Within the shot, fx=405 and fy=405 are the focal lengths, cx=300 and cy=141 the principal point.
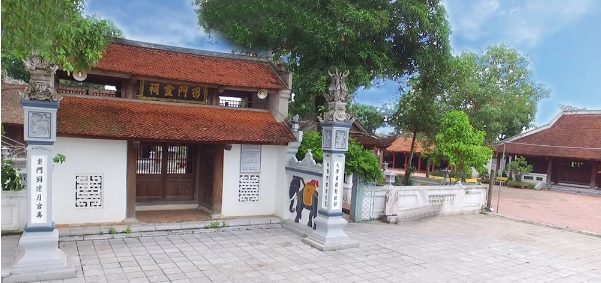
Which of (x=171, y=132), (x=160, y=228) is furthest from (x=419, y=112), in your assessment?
(x=160, y=228)

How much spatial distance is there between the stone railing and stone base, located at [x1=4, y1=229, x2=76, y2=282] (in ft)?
24.9

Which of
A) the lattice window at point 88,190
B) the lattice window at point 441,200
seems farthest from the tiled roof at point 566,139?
the lattice window at point 88,190

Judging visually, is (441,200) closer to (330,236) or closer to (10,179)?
(330,236)

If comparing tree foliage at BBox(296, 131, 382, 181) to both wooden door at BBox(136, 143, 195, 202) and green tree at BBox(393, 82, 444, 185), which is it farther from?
green tree at BBox(393, 82, 444, 185)

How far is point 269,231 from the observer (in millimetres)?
10031

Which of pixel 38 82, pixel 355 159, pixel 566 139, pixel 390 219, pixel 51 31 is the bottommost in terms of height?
pixel 390 219

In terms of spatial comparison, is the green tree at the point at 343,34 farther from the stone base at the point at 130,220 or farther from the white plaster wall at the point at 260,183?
the stone base at the point at 130,220

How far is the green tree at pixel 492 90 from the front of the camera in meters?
20.0

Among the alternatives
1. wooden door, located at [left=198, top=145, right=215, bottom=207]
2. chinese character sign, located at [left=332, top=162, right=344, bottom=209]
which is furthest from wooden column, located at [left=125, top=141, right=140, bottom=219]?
chinese character sign, located at [left=332, top=162, right=344, bottom=209]

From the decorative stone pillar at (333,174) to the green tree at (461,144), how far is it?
7378mm

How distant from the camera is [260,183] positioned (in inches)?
432

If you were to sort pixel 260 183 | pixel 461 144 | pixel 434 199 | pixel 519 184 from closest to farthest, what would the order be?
pixel 260 183, pixel 434 199, pixel 461 144, pixel 519 184

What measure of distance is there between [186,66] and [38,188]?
530 centimetres

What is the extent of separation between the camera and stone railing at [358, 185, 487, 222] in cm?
1205
